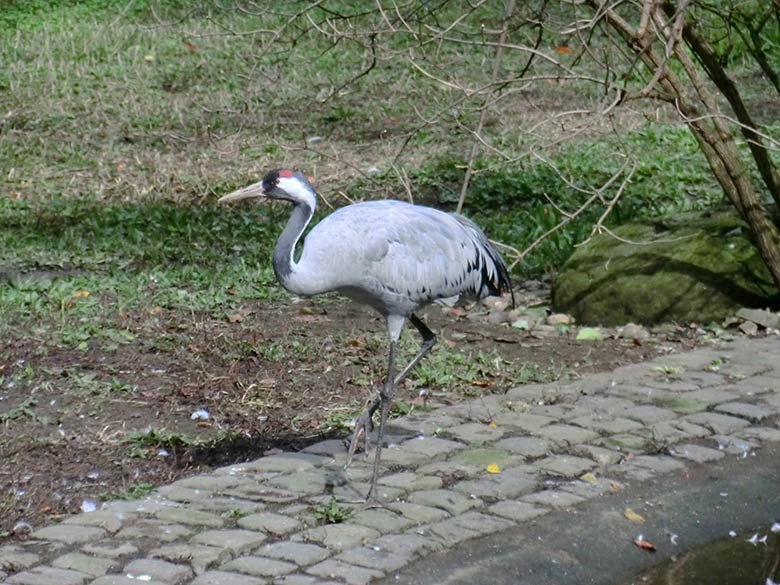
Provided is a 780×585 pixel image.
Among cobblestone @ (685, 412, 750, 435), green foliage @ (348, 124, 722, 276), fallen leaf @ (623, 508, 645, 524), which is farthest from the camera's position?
green foliage @ (348, 124, 722, 276)

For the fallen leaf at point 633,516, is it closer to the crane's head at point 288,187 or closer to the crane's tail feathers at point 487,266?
the crane's tail feathers at point 487,266

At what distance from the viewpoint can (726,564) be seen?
16.1 ft

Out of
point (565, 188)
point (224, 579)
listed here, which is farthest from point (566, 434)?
point (565, 188)

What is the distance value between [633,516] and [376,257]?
1502mm

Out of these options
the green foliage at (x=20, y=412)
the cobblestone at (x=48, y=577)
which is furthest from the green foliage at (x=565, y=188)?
the cobblestone at (x=48, y=577)

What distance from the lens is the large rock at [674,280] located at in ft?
26.0

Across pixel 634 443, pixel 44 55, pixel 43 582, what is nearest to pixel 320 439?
pixel 634 443

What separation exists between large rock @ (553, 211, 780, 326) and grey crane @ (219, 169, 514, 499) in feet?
7.39

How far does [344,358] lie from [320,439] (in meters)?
1.14

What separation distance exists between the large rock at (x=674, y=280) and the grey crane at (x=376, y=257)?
225 centimetres

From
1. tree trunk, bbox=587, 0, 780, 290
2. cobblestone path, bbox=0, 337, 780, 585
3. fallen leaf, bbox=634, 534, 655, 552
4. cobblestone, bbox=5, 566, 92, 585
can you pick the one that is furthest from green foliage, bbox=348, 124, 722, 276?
cobblestone, bbox=5, 566, 92, 585

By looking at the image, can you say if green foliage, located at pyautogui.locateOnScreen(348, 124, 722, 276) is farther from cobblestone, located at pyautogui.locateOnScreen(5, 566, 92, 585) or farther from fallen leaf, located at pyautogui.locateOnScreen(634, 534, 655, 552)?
cobblestone, located at pyautogui.locateOnScreen(5, 566, 92, 585)

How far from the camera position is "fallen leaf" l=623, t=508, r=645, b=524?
16.5ft

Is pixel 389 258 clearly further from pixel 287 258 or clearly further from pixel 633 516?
pixel 633 516
